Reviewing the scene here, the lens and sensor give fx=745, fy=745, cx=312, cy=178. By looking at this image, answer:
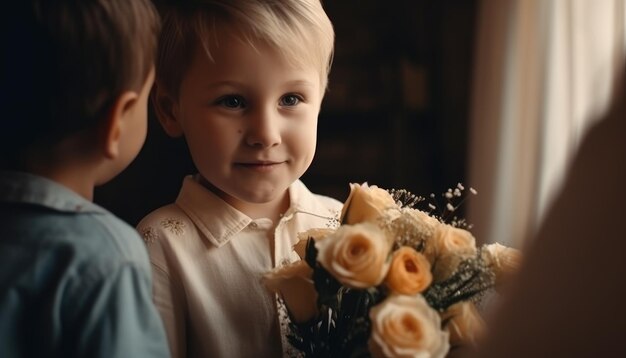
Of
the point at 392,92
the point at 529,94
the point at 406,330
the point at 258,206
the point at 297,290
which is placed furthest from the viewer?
the point at 392,92

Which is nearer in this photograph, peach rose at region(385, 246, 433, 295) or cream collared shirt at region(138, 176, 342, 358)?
peach rose at region(385, 246, 433, 295)

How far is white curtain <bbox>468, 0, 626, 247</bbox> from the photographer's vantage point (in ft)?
7.80

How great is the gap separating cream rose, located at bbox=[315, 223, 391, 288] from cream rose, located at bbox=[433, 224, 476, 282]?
0.29 feet

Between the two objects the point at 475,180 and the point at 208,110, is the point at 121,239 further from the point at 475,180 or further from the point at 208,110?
the point at 475,180

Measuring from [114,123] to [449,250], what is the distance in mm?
482

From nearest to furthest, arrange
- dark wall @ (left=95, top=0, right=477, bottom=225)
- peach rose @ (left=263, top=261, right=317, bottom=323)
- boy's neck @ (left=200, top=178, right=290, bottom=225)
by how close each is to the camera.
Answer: peach rose @ (left=263, top=261, right=317, bottom=323)
boy's neck @ (left=200, top=178, right=290, bottom=225)
dark wall @ (left=95, top=0, right=477, bottom=225)

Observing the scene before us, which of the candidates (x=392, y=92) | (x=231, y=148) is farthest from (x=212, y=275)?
(x=392, y=92)

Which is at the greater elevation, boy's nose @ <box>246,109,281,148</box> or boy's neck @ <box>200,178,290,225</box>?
boy's nose @ <box>246,109,281,148</box>

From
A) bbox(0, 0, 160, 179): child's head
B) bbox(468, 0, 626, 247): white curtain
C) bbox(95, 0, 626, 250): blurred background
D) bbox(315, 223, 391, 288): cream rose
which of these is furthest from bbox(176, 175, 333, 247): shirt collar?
bbox(95, 0, 626, 250): blurred background

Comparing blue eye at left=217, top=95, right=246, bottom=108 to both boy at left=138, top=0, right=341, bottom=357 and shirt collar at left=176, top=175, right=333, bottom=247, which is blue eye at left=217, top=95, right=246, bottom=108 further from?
shirt collar at left=176, top=175, right=333, bottom=247

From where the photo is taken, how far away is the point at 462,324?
1049 mm

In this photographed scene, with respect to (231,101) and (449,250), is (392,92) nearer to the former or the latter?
(231,101)

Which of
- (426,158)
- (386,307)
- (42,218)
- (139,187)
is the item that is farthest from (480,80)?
(42,218)

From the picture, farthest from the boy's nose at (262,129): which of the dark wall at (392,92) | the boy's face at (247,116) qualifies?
the dark wall at (392,92)
